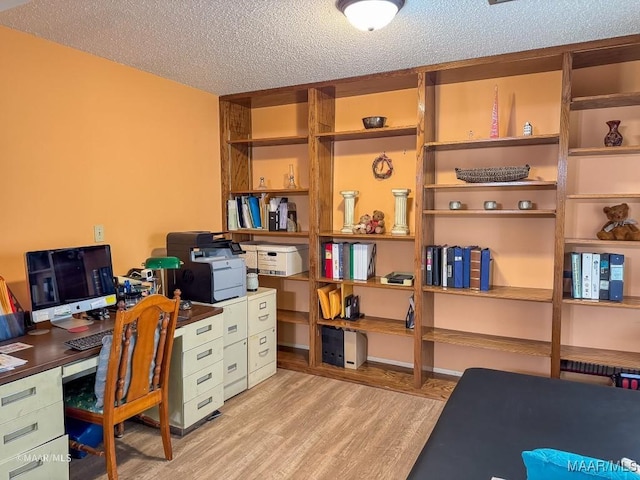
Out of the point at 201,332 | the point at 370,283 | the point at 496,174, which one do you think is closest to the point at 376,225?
the point at 370,283

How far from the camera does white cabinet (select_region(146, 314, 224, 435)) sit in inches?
103

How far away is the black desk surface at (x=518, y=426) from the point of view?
1339 millimetres

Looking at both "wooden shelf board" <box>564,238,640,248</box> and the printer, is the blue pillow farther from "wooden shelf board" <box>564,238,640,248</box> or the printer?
the printer

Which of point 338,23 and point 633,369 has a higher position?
point 338,23

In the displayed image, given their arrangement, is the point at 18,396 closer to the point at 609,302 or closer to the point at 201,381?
the point at 201,381

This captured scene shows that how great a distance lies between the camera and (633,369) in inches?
108

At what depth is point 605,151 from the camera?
2.72 meters

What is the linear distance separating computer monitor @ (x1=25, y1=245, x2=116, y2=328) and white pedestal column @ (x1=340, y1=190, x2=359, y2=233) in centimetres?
179

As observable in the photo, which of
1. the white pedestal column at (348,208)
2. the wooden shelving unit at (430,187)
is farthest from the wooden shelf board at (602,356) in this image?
the white pedestal column at (348,208)

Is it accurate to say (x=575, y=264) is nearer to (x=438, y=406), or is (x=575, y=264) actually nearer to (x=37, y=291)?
(x=438, y=406)

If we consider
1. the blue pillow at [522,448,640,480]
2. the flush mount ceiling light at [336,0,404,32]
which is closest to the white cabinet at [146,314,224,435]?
the flush mount ceiling light at [336,0,404,32]

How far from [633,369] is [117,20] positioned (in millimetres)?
3583

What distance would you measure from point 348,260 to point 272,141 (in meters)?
1.25

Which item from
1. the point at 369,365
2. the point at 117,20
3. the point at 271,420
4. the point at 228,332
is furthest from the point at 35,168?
the point at 369,365
